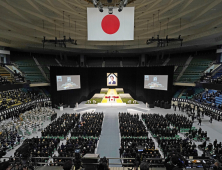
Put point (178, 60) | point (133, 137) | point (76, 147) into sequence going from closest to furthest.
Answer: point (76, 147), point (133, 137), point (178, 60)

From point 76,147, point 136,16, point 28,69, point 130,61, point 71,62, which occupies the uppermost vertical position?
point 136,16

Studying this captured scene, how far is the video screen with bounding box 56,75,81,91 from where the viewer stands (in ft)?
84.1

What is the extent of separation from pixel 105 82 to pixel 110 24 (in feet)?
82.4

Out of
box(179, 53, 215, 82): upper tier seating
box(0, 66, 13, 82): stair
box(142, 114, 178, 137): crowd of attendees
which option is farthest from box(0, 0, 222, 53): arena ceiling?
box(142, 114, 178, 137): crowd of attendees

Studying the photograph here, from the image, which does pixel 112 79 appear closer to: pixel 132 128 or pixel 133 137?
pixel 132 128

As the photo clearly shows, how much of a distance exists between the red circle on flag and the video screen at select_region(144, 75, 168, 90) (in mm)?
Result: 20581

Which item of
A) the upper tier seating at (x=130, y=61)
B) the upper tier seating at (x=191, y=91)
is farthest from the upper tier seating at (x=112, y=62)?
the upper tier seating at (x=191, y=91)

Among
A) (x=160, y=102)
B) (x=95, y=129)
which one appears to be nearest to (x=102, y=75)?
(x=160, y=102)

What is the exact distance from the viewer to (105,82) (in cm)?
3256

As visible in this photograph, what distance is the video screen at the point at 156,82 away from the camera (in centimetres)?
2586

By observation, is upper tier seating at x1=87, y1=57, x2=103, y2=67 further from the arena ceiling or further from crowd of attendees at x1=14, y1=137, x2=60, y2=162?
crowd of attendees at x1=14, y1=137, x2=60, y2=162

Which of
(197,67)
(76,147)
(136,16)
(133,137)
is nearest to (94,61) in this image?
(136,16)

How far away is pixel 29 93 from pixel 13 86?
5.84 meters

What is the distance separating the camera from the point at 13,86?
2128cm
